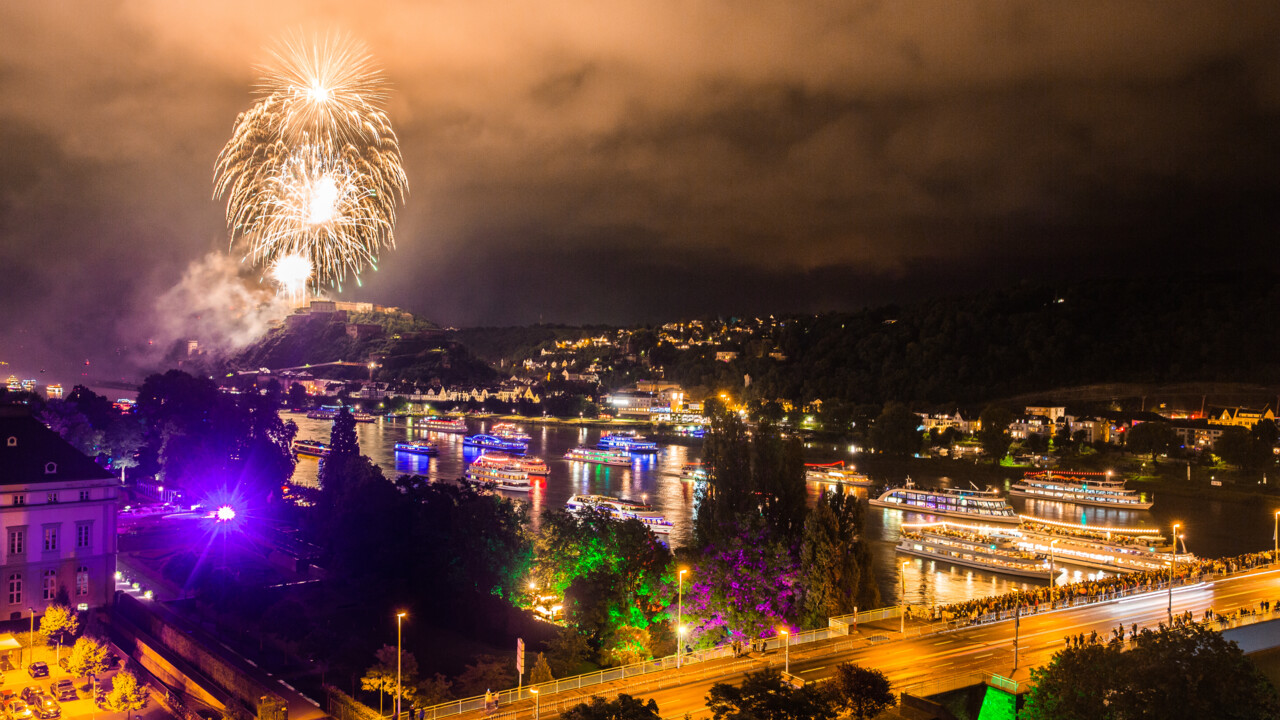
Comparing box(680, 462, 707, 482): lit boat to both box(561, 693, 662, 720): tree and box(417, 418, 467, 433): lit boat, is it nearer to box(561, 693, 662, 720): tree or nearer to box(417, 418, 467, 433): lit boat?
box(417, 418, 467, 433): lit boat

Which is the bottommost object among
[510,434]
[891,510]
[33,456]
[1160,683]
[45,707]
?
[891,510]

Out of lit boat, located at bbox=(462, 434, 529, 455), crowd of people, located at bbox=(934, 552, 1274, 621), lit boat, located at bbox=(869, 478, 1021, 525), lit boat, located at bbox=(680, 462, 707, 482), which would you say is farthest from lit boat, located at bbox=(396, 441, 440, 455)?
crowd of people, located at bbox=(934, 552, 1274, 621)

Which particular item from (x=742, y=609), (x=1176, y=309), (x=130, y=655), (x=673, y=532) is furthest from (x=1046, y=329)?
(x=130, y=655)

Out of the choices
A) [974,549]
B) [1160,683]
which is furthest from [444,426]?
[1160,683]

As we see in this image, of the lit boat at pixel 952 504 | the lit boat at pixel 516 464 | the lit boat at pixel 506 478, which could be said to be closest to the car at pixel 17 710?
the lit boat at pixel 506 478

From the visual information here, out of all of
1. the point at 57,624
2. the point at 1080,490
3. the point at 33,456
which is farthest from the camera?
the point at 1080,490

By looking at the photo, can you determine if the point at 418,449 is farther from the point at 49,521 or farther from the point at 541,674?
the point at 541,674
